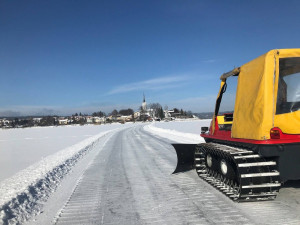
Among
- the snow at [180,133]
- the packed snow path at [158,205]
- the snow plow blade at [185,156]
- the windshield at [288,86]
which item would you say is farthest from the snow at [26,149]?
the snow at [180,133]

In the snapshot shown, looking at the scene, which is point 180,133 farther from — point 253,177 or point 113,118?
point 113,118

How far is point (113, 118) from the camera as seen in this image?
169875 millimetres

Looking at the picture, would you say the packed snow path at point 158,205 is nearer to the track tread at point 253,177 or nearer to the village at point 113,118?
the track tread at point 253,177

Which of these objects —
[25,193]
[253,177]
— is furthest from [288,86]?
[25,193]

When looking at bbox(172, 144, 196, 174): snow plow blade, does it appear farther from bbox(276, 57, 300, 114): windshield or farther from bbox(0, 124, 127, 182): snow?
bbox(0, 124, 127, 182): snow

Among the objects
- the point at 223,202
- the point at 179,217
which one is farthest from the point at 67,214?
the point at 223,202

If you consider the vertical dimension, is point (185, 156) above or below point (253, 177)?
below

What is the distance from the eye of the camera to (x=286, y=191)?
4.56 meters

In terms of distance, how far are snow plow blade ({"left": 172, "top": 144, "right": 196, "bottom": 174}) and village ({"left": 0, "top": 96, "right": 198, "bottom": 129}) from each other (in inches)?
3606

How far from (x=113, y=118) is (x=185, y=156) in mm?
165382

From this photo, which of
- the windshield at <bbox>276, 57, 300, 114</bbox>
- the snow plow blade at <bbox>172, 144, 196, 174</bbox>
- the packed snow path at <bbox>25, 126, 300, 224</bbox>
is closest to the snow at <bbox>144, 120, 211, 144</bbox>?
the snow plow blade at <bbox>172, 144, 196, 174</bbox>

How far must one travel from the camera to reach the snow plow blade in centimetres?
672

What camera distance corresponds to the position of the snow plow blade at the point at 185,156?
672 centimetres

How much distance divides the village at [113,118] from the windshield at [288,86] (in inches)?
3734
